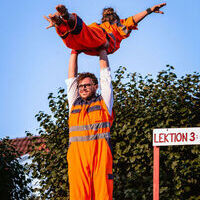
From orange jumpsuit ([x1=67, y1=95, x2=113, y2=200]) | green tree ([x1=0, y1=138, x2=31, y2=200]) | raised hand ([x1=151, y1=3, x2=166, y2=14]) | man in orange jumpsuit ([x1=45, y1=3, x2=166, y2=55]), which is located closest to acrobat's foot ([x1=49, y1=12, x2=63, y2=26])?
man in orange jumpsuit ([x1=45, y1=3, x2=166, y2=55])

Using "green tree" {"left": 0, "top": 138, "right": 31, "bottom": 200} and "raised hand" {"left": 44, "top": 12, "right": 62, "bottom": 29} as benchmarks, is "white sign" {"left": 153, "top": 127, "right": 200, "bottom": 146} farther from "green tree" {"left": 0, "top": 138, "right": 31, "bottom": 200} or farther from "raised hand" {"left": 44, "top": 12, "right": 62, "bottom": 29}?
"green tree" {"left": 0, "top": 138, "right": 31, "bottom": 200}

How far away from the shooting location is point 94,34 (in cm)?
294

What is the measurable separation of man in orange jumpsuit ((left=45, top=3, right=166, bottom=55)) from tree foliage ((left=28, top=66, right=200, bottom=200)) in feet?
6.76

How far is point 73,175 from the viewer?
8.95ft

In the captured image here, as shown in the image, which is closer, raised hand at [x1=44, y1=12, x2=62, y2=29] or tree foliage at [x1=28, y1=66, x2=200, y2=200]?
raised hand at [x1=44, y1=12, x2=62, y2=29]

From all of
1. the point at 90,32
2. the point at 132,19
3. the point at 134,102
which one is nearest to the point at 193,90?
the point at 134,102

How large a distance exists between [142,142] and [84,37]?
8.51ft

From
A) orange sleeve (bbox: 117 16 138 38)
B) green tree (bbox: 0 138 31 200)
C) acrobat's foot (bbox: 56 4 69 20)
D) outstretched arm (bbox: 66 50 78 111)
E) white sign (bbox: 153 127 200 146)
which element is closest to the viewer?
acrobat's foot (bbox: 56 4 69 20)

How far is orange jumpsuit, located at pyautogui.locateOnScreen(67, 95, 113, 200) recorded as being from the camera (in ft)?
8.73

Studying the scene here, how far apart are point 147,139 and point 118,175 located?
67 centimetres

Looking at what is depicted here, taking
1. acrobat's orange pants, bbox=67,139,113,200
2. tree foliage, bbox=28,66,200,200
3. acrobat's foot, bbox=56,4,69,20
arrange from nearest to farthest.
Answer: acrobat's foot, bbox=56,4,69,20 < acrobat's orange pants, bbox=67,139,113,200 < tree foliage, bbox=28,66,200,200

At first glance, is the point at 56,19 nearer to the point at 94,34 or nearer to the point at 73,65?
the point at 94,34

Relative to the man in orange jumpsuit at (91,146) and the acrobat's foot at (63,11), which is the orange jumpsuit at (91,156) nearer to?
the man in orange jumpsuit at (91,146)

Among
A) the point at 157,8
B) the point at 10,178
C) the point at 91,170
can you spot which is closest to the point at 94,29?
the point at 157,8
